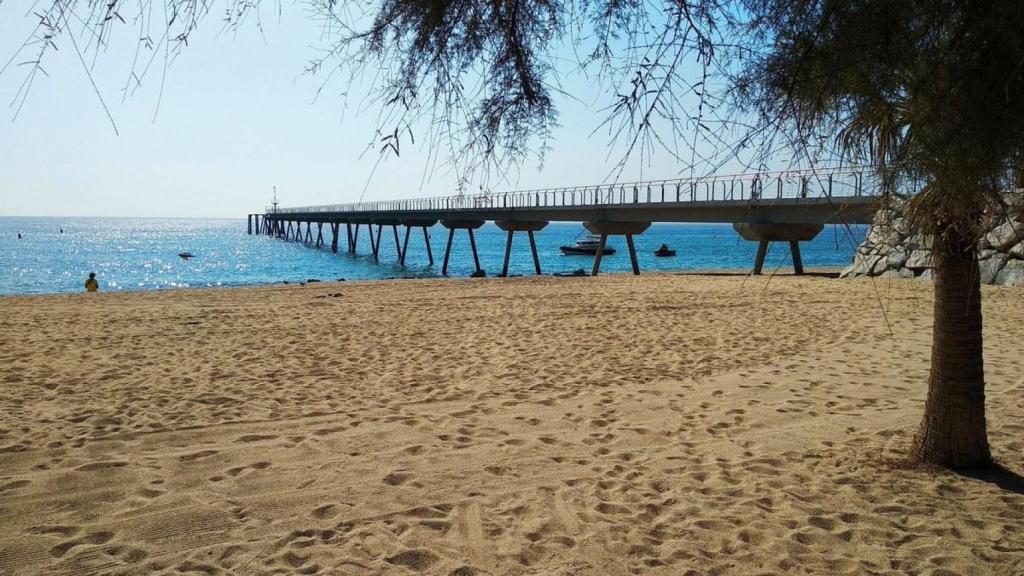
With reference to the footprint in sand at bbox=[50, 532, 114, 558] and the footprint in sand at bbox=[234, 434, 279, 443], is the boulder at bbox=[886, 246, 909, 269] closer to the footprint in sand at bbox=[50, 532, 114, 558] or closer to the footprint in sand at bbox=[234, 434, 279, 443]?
the footprint in sand at bbox=[234, 434, 279, 443]

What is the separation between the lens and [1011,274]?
18172 mm

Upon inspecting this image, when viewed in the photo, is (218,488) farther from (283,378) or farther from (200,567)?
(283,378)

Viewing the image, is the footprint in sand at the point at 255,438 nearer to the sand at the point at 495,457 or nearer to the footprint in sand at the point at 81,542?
the sand at the point at 495,457

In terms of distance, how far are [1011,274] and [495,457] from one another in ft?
60.6

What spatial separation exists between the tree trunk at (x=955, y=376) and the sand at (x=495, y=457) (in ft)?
0.70

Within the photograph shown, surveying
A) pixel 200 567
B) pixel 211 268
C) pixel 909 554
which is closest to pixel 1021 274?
pixel 909 554

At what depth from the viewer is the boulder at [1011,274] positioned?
17938 millimetres

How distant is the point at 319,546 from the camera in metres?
4.00

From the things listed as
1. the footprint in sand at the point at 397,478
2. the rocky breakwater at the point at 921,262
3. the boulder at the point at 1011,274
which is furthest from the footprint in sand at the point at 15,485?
the boulder at the point at 1011,274

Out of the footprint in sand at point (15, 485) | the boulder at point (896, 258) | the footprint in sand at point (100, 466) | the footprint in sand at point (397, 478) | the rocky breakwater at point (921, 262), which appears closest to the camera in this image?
the footprint in sand at point (15, 485)

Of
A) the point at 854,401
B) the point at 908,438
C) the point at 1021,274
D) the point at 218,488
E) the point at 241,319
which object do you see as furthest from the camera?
the point at 1021,274

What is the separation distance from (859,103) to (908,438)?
4004 millimetres

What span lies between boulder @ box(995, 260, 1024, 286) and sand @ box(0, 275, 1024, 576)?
8.31 metres

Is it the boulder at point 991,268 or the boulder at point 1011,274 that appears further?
the boulder at point 991,268
